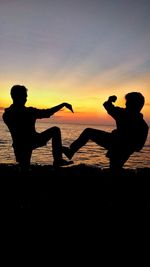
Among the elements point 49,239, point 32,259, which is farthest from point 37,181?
point 32,259

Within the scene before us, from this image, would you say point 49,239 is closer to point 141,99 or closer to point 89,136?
point 89,136

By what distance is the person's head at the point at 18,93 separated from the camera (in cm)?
814

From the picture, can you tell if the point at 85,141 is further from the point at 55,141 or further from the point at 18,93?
the point at 18,93

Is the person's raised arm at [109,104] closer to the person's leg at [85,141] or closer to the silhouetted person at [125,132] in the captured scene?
the silhouetted person at [125,132]

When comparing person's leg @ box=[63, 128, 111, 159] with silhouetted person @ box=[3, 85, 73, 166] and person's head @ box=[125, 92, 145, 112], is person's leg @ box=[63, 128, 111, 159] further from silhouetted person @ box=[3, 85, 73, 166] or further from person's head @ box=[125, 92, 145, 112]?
person's head @ box=[125, 92, 145, 112]

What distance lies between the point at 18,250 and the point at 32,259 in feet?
1.03

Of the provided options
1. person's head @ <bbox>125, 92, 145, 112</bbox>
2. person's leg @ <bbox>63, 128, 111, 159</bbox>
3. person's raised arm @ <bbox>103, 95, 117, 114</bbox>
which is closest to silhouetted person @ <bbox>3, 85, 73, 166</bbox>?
person's leg @ <bbox>63, 128, 111, 159</bbox>

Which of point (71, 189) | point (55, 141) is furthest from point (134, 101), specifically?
point (71, 189)

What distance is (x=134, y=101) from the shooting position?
817 centimetres

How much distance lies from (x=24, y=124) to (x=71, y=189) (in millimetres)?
2583

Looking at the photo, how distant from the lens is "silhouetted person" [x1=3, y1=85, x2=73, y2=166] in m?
8.23

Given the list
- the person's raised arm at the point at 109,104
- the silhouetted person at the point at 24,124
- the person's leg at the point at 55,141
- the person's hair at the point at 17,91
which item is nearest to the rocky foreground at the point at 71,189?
the person's leg at the point at 55,141

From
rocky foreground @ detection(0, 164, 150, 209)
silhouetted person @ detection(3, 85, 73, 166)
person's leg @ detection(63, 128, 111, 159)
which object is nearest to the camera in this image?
rocky foreground @ detection(0, 164, 150, 209)

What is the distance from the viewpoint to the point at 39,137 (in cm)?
Answer: 850
